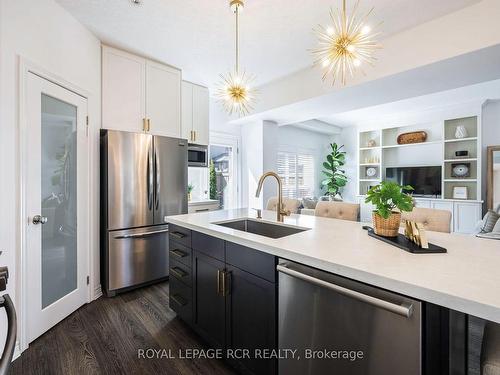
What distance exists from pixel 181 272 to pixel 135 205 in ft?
3.80

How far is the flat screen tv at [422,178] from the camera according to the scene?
5.63m

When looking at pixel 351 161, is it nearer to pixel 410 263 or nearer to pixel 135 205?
pixel 135 205

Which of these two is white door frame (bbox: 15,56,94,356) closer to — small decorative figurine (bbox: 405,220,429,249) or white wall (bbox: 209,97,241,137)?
small decorative figurine (bbox: 405,220,429,249)

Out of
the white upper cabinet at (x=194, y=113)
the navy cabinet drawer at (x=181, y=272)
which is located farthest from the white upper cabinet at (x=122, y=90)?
the navy cabinet drawer at (x=181, y=272)

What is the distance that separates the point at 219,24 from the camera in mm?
2518

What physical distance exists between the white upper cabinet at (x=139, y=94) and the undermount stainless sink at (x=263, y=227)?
1853 mm

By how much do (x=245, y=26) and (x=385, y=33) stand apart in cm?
152

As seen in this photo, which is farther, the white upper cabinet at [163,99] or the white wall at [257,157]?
the white wall at [257,157]

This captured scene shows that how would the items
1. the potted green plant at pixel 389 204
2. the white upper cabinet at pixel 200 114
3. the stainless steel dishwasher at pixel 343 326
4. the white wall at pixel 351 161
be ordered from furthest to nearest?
the white wall at pixel 351 161, the white upper cabinet at pixel 200 114, the potted green plant at pixel 389 204, the stainless steel dishwasher at pixel 343 326

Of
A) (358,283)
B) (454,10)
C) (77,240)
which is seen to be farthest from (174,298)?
(454,10)

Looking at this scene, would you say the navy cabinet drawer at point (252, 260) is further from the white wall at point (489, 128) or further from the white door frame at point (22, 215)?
the white wall at point (489, 128)

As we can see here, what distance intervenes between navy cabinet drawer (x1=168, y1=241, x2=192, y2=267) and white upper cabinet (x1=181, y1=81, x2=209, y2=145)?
1.98 meters

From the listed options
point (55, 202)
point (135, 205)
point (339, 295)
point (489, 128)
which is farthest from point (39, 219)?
point (489, 128)

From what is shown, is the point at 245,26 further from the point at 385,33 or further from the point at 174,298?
the point at 174,298
